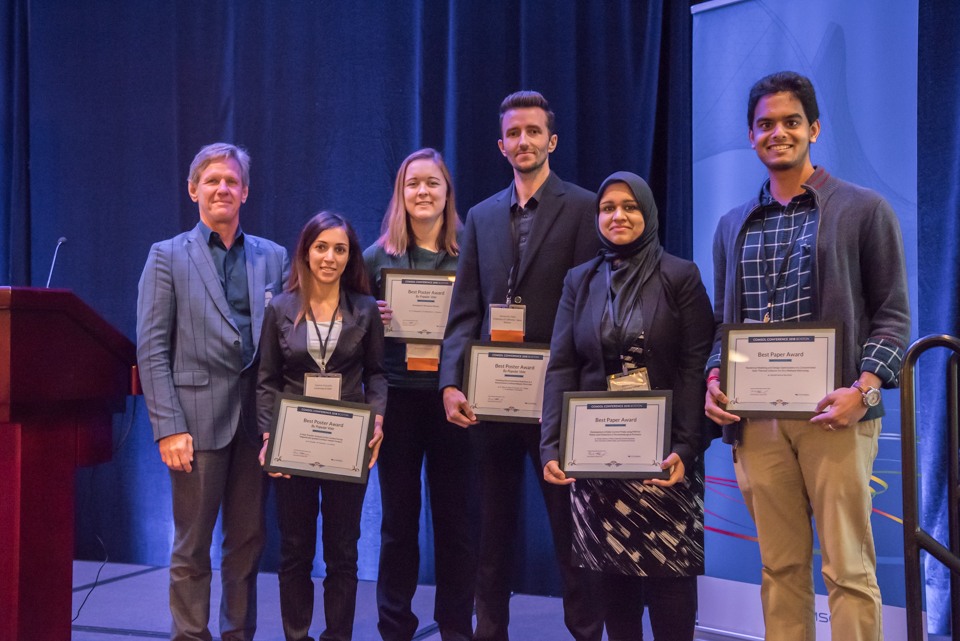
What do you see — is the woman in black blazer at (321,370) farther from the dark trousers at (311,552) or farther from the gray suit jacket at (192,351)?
the gray suit jacket at (192,351)

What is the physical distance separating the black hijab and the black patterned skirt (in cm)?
38

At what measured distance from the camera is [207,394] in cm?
270

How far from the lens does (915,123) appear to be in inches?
110

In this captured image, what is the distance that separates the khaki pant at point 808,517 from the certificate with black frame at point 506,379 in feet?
2.16

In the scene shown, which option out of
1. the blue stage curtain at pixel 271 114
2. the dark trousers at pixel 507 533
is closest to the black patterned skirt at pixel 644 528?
the dark trousers at pixel 507 533

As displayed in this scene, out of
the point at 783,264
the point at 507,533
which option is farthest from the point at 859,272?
the point at 507,533

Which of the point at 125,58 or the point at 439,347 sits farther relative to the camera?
the point at 125,58

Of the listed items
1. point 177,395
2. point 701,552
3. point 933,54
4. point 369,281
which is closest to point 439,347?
point 369,281

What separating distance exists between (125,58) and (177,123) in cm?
54

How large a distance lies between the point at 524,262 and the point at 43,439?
1602 mm

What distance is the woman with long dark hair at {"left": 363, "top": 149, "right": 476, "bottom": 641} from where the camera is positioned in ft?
9.27

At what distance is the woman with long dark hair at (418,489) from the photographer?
282 cm

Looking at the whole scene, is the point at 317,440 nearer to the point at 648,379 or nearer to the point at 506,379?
the point at 506,379

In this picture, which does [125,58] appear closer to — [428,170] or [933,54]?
[428,170]
